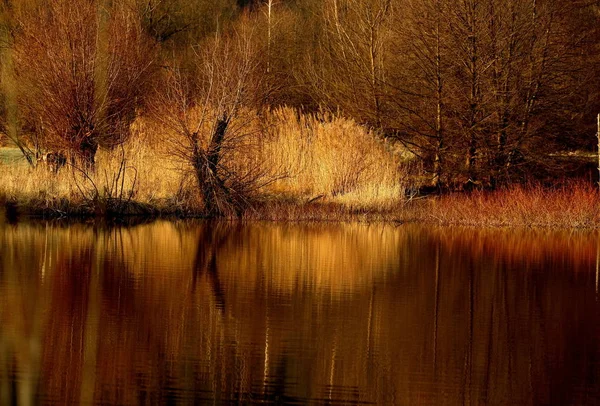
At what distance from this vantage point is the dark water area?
8352mm

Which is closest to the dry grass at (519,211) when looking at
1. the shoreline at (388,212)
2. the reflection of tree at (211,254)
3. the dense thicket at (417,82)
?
the shoreline at (388,212)

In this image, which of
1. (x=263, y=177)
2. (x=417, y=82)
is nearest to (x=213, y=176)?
(x=263, y=177)

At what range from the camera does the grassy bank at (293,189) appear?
22156 millimetres

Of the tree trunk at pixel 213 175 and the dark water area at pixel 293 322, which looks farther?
the tree trunk at pixel 213 175

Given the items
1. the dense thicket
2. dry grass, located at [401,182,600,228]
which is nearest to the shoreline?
dry grass, located at [401,182,600,228]

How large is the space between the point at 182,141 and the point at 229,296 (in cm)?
1083

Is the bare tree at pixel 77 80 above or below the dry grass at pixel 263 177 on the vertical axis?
above

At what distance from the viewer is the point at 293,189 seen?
78.6 feet

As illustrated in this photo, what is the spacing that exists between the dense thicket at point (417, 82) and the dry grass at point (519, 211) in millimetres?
3493

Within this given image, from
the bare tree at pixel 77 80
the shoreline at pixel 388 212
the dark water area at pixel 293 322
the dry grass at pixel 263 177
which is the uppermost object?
the bare tree at pixel 77 80

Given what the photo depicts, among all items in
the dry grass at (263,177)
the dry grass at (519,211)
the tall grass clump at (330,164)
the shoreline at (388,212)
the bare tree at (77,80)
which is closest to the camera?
the shoreline at (388,212)

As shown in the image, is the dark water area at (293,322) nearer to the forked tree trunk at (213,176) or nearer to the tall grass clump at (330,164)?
the forked tree trunk at (213,176)

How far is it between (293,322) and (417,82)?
17.5 metres

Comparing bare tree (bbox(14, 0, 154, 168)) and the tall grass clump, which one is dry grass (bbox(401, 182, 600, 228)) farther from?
bare tree (bbox(14, 0, 154, 168))
